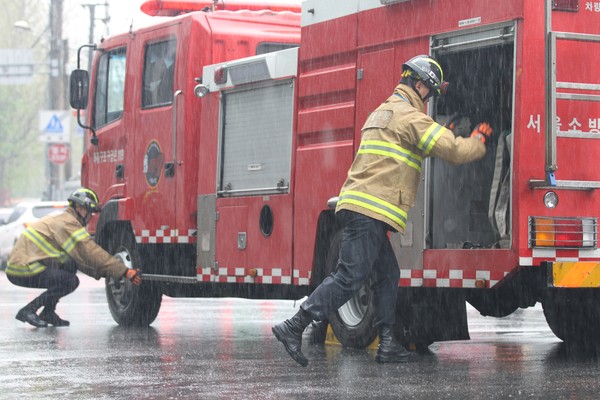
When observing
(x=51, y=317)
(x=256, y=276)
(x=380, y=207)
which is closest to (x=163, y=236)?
(x=51, y=317)

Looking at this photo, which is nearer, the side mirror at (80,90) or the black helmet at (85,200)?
the black helmet at (85,200)

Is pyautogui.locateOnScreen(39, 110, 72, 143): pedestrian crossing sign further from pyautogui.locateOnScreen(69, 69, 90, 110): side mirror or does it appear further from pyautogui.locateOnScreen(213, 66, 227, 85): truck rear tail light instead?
pyautogui.locateOnScreen(213, 66, 227, 85): truck rear tail light

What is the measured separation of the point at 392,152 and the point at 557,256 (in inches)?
46.5

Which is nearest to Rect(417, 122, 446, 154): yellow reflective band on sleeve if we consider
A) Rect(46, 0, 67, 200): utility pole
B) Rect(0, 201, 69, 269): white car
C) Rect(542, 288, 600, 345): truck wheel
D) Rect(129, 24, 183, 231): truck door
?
Rect(542, 288, 600, 345): truck wheel

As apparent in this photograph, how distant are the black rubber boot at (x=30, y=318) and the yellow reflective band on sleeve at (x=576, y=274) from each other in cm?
553

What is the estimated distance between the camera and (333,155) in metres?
9.40

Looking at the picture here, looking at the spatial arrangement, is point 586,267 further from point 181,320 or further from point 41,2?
point 41,2

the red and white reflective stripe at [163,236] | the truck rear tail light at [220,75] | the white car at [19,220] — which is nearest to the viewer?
the truck rear tail light at [220,75]

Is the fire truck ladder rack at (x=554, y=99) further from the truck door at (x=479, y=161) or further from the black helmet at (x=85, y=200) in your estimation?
the black helmet at (x=85, y=200)

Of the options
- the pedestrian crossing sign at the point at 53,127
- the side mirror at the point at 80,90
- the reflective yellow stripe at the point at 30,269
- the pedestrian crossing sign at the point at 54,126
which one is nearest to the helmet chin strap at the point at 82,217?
the reflective yellow stripe at the point at 30,269

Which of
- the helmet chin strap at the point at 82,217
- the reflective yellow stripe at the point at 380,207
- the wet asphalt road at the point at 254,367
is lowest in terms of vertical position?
the wet asphalt road at the point at 254,367

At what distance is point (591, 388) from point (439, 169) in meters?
2.22

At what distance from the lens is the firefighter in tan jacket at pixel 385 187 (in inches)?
321

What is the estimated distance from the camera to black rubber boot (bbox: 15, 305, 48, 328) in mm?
11885
